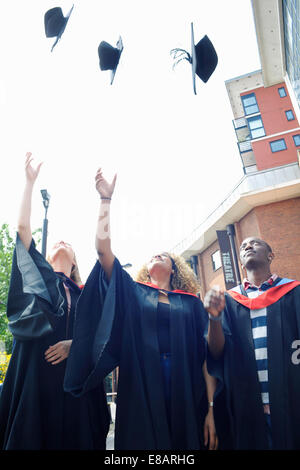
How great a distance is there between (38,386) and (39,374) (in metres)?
0.07

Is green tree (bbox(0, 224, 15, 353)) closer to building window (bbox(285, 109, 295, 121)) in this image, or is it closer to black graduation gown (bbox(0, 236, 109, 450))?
black graduation gown (bbox(0, 236, 109, 450))

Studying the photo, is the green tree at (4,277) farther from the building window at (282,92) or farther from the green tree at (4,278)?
the building window at (282,92)

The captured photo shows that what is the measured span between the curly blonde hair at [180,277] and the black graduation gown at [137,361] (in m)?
0.51

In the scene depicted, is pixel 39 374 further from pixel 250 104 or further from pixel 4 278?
pixel 250 104

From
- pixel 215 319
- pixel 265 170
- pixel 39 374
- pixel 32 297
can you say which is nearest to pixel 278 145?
pixel 265 170

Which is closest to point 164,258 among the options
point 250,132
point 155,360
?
point 155,360

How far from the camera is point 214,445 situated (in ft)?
6.12

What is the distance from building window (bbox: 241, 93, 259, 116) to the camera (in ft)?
77.2

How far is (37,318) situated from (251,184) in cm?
1269

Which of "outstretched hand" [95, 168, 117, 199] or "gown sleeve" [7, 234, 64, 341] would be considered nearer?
"gown sleeve" [7, 234, 64, 341]

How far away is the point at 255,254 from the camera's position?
2.58 metres

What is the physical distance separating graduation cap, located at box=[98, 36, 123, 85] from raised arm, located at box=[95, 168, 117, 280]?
274 centimetres

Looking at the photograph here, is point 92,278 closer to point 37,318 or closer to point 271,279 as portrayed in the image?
point 37,318

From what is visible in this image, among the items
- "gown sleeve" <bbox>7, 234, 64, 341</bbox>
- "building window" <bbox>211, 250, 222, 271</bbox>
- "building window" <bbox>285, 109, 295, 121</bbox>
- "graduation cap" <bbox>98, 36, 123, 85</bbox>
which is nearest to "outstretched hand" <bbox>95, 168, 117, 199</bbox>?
"gown sleeve" <bbox>7, 234, 64, 341</bbox>
